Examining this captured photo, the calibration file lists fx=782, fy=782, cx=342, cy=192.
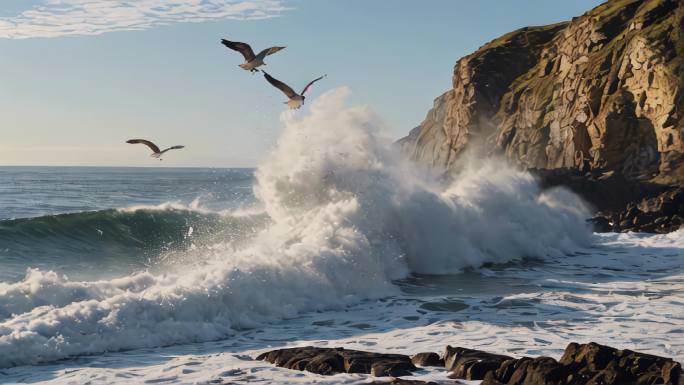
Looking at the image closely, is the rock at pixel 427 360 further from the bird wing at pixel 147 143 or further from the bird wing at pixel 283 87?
the bird wing at pixel 147 143

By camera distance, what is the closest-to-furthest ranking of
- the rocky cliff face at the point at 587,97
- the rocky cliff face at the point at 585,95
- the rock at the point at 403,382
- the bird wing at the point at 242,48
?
the rock at the point at 403,382 → the bird wing at the point at 242,48 → the rocky cliff face at the point at 587,97 → the rocky cliff face at the point at 585,95

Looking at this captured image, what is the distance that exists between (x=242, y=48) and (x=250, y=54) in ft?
0.69

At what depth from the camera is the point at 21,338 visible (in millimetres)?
11289

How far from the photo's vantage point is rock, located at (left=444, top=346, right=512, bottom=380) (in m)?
9.59

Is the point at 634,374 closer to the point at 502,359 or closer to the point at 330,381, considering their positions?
the point at 502,359

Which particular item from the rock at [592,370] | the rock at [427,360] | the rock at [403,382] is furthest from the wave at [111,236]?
the rock at [592,370]

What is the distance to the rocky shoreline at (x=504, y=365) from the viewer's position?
28.7 feet

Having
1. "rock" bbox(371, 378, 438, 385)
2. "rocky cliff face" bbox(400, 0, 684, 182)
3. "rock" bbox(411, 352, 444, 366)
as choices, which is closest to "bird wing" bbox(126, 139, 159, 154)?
"rock" bbox(411, 352, 444, 366)

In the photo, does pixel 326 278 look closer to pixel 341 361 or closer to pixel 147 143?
pixel 147 143

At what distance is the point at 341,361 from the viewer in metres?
10.2

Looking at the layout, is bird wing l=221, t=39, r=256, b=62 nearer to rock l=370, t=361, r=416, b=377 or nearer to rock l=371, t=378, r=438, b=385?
rock l=370, t=361, r=416, b=377

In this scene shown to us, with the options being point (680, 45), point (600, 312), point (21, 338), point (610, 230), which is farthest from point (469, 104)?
point (21, 338)

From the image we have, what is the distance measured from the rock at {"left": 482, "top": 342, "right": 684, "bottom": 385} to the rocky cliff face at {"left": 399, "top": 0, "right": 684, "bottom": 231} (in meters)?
31.2

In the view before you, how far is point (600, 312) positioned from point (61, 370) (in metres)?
9.10
